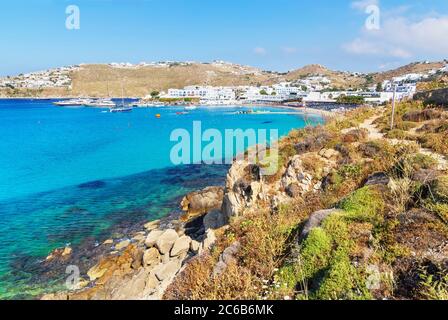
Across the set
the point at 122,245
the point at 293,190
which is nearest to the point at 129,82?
the point at 122,245

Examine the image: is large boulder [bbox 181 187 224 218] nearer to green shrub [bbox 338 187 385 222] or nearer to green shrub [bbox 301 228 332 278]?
green shrub [bbox 338 187 385 222]

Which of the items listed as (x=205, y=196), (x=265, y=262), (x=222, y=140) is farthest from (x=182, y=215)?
(x=222, y=140)

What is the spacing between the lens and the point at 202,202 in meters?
18.5

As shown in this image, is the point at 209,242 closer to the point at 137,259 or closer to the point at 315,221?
the point at 315,221

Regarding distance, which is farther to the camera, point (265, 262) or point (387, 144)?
point (387, 144)

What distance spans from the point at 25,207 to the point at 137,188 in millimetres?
7582

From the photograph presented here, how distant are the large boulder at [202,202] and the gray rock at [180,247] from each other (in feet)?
15.0

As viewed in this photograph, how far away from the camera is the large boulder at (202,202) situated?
1814cm

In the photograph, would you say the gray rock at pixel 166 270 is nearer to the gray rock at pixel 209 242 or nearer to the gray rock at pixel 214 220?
the gray rock at pixel 209 242

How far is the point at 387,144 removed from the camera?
10852mm

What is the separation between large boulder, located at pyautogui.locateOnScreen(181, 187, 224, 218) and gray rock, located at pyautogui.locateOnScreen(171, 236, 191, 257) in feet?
15.0

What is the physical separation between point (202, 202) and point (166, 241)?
17.7ft

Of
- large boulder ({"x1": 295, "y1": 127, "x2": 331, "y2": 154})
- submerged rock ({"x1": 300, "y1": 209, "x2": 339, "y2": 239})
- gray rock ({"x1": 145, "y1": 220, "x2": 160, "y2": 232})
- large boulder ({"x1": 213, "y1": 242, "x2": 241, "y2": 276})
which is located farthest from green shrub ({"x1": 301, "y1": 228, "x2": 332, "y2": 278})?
gray rock ({"x1": 145, "y1": 220, "x2": 160, "y2": 232})
